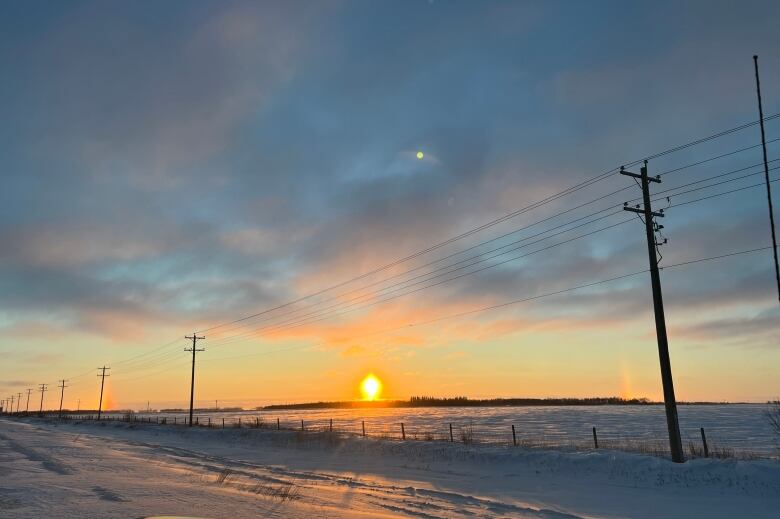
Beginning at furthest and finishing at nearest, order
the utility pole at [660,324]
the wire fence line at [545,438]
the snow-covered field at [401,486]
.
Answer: the wire fence line at [545,438] → the utility pole at [660,324] → the snow-covered field at [401,486]

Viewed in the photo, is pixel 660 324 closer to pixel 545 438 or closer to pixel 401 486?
pixel 401 486

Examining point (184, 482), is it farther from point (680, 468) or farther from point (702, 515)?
point (680, 468)

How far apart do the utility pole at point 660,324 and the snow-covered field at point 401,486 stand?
1.30 meters

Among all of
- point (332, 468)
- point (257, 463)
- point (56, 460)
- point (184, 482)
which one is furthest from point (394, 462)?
point (56, 460)

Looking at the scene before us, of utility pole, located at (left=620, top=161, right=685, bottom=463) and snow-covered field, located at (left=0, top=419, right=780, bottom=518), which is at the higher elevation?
utility pole, located at (left=620, top=161, right=685, bottom=463)

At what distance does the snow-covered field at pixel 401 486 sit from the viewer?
14125 mm

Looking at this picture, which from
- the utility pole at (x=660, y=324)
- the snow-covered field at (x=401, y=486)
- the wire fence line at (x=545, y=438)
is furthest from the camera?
the wire fence line at (x=545, y=438)

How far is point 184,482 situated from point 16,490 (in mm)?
5158

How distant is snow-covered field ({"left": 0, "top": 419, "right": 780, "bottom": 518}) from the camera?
14.1 metres

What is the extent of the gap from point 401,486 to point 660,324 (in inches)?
522

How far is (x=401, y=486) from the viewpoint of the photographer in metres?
19.8

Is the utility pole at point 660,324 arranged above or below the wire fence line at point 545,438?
above

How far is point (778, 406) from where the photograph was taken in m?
21.1

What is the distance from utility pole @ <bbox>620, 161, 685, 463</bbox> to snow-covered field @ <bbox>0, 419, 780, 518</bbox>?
51.3 inches
